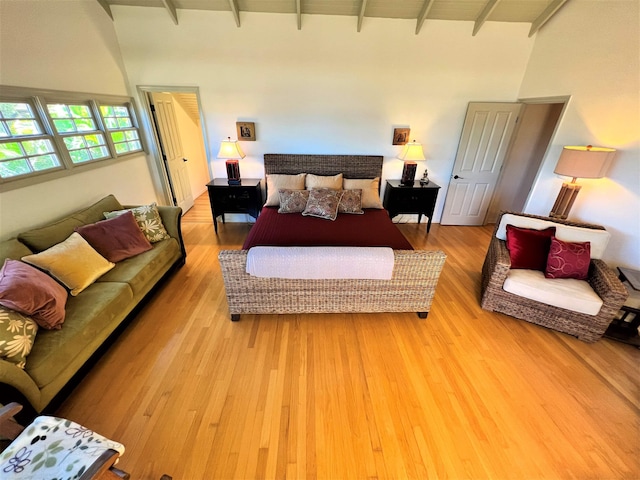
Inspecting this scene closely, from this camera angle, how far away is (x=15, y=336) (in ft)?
4.46

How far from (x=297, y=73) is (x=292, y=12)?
64 cm

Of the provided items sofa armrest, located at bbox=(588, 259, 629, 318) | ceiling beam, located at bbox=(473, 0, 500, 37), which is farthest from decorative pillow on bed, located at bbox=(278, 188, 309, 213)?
ceiling beam, located at bbox=(473, 0, 500, 37)

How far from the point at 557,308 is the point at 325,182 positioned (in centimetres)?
277

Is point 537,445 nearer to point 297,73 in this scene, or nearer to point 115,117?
point 297,73

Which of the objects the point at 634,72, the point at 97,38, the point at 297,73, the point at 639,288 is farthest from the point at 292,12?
the point at 639,288

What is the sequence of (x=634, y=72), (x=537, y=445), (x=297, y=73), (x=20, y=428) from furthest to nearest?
(x=297, y=73) → (x=634, y=72) → (x=537, y=445) → (x=20, y=428)

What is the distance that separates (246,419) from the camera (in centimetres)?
154

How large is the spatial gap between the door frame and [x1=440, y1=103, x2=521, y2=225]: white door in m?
3.87

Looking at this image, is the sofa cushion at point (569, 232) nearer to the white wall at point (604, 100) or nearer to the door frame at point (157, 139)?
the white wall at point (604, 100)

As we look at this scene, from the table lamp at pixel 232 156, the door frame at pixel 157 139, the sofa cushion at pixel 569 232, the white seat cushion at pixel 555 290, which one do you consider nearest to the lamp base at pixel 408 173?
the sofa cushion at pixel 569 232

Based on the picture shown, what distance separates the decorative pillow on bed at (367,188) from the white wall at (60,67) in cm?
305

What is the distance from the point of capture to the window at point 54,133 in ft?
6.84

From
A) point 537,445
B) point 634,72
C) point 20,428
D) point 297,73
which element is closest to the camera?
point 20,428

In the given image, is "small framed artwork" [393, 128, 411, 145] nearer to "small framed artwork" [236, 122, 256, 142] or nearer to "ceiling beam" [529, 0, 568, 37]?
"ceiling beam" [529, 0, 568, 37]
